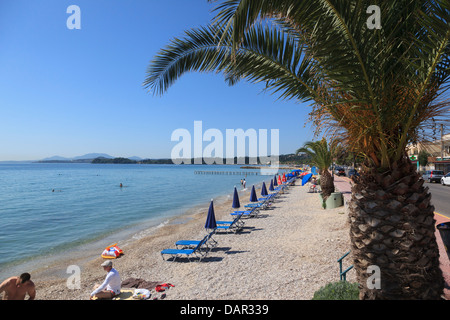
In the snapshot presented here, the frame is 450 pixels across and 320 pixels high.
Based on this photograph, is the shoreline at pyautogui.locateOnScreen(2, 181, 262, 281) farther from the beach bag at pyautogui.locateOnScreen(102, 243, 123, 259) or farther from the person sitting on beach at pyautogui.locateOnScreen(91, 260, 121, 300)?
the person sitting on beach at pyautogui.locateOnScreen(91, 260, 121, 300)

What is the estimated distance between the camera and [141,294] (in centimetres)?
615

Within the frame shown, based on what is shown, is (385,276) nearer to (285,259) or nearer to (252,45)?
(252,45)

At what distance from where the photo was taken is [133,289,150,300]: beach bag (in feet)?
19.8

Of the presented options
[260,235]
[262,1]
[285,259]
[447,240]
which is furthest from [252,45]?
[260,235]

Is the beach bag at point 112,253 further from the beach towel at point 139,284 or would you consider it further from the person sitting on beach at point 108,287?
the person sitting on beach at point 108,287

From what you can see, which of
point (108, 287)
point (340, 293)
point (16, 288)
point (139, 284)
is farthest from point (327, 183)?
point (16, 288)

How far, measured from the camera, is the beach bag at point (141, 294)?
6.04 metres

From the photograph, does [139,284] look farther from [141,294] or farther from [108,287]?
[108,287]

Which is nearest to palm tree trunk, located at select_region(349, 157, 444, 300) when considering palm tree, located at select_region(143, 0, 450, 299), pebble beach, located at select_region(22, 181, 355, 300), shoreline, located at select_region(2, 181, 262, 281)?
palm tree, located at select_region(143, 0, 450, 299)

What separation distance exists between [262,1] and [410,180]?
2.62 meters

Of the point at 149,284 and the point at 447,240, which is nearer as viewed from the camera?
the point at 447,240

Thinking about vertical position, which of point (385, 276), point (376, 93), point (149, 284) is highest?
point (376, 93)

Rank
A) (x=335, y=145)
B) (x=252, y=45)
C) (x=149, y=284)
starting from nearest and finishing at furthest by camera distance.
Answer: (x=335, y=145), (x=252, y=45), (x=149, y=284)

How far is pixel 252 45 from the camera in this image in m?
4.15
